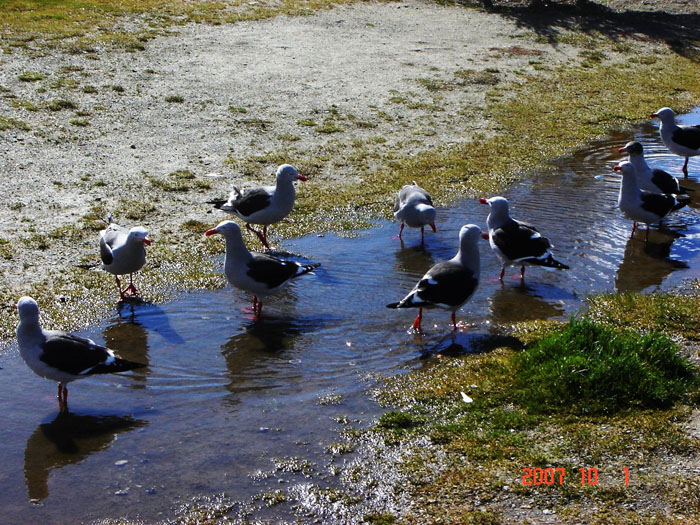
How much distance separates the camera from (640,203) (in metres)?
11.9

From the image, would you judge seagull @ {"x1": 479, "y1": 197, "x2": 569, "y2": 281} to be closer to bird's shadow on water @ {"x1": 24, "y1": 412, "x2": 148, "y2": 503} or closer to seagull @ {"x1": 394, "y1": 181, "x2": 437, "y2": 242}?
seagull @ {"x1": 394, "y1": 181, "x2": 437, "y2": 242}

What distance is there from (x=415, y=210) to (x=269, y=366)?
410 cm

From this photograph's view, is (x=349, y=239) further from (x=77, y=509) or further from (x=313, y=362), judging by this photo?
(x=77, y=509)

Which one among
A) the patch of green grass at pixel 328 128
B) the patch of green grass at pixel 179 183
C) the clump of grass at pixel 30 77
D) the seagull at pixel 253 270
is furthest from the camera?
the clump of grass at pixel 30 77

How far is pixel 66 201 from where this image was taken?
11953 mm

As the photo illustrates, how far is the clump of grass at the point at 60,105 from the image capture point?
15.6m

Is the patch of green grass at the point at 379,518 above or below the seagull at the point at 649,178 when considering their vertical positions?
below

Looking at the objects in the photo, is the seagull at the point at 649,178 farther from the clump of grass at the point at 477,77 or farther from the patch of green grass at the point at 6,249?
the patch of green grass at the point at 6,249

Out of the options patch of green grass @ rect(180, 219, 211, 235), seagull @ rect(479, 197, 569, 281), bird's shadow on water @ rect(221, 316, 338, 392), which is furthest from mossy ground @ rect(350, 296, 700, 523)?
patch of green grass @ rect(180, 219, 211, 235)

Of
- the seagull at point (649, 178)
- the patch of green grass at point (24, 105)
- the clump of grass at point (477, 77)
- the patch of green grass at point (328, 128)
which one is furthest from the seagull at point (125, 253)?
the clump of grass at point (477, 77)

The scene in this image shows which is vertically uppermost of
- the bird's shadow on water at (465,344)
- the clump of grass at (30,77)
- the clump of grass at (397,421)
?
the clump of grass at (30,77)

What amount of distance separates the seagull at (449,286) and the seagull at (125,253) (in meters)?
3.14

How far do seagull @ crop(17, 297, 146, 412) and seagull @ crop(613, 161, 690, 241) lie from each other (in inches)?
312
